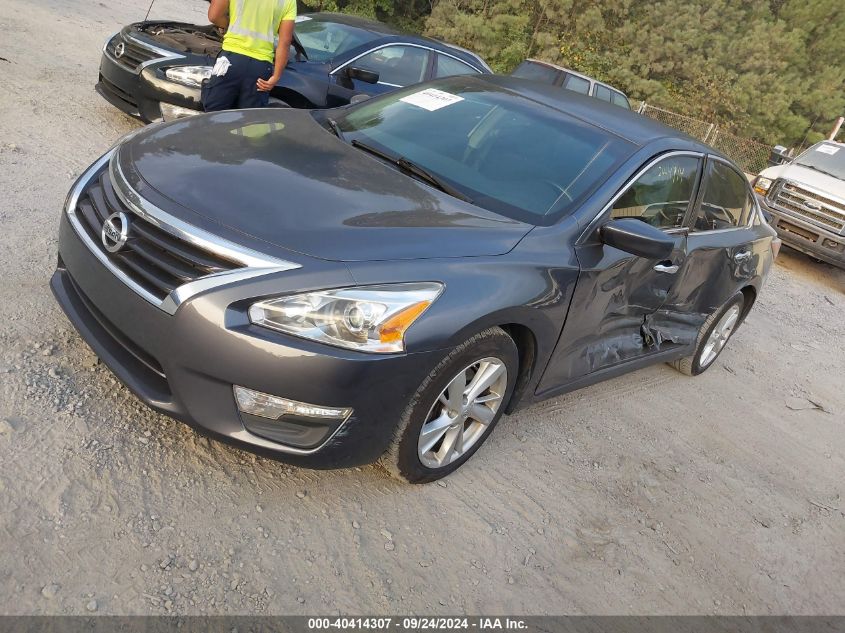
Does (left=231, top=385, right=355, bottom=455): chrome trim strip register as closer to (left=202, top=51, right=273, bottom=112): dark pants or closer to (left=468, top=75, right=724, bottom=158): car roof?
(left=468, top=75, right=724, bottom=158): car roof

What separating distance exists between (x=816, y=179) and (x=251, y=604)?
1031 cm

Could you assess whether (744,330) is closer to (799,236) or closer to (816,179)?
(799,236)

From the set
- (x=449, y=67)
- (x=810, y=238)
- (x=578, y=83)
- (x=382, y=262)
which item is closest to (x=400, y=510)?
(x=382, y=262)

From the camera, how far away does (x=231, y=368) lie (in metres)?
2.39

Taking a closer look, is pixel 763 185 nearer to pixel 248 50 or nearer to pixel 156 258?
pixel 248 50

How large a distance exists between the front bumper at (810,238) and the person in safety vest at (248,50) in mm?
6846

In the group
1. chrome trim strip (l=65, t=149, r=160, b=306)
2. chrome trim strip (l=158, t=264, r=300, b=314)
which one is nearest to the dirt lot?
chrome trim strip (l=65, t=149, r=160, b=306)

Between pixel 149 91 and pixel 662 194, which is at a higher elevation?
pixel 662 194

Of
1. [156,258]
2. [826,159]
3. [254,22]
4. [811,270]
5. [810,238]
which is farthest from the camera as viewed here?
[826,159]

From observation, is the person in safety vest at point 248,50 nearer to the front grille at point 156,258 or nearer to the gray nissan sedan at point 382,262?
the gray nissan sedan at point 382,262

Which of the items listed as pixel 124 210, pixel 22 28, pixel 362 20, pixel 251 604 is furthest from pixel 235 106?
pixel 22 28

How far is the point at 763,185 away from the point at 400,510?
966 centimetres

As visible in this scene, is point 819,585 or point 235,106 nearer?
point 819,585

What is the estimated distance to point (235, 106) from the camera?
5.71 m
